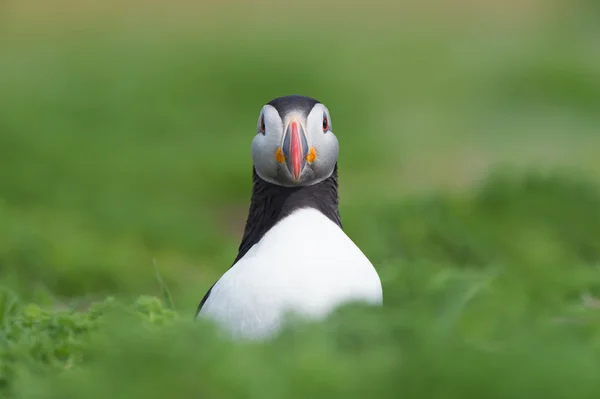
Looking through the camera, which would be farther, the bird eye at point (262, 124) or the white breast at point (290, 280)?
the bird eye at point (262, 124)

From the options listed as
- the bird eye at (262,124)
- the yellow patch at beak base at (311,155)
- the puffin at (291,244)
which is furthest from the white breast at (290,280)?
the bird eye at (262,124)

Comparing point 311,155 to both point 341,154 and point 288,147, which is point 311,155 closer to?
point 288,147

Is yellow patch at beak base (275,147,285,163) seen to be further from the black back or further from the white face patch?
the black back

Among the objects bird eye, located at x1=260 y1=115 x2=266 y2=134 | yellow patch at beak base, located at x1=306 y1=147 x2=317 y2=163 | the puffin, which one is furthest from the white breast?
bird eye, located at x1=260 y1=115 x2=266 y2=134

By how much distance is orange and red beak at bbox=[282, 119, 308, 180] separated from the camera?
15.0ft

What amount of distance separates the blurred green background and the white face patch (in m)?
0.62

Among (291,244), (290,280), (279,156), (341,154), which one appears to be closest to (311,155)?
(279,156)

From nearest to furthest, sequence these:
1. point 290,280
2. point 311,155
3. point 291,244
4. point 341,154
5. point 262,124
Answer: point 290,280 → point 291,244 → point 311,155 → point 262,124 → point 341,154

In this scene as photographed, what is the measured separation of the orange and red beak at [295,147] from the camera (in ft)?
15.0

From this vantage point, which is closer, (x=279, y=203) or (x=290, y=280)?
(x=290, y=280)

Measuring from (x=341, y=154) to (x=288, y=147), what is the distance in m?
9.38

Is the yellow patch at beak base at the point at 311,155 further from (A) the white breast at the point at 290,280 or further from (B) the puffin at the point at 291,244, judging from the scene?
(A) the white breast at the point at 290,280

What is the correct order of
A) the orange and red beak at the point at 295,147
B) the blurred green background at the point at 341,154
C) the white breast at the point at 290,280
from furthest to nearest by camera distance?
the blurred green background at the point at 341,154 → the orange and red beak at the point at 295,147 → the white breast at the point at 290,280

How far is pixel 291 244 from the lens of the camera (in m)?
4.38
